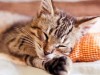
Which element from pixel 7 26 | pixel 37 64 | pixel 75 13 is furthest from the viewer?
pixel 75 13

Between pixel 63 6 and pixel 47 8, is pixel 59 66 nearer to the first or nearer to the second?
pixel 47 8

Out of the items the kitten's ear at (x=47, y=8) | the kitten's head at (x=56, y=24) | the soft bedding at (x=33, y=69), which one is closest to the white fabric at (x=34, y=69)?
the soft bedding at (x=33, y=69)

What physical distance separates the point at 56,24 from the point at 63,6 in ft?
2.09

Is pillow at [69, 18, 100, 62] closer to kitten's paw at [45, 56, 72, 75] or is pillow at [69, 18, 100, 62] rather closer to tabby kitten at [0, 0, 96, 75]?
tabby kitten at [0, 0, 96, 75]

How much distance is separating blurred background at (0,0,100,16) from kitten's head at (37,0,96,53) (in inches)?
20.3

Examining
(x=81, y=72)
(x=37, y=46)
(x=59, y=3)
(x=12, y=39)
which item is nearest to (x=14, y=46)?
(x=12, y=39)

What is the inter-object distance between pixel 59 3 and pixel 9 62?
76 centimetres

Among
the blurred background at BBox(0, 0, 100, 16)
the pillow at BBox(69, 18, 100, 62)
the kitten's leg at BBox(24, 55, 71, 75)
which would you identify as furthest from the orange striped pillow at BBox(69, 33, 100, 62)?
the blurred background at BBox(0, 0, 100, 16)

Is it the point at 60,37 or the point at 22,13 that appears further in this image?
the point at 22,13

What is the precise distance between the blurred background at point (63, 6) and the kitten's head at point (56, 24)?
515 millimetres

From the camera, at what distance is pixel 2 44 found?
1.37 m

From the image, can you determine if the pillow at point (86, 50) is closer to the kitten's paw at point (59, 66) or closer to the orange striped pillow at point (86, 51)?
the orange striped pillow at point (86, 51)

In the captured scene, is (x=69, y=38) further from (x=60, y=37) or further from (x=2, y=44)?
(x=2, y=44)

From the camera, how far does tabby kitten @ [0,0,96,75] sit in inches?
43.2
